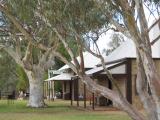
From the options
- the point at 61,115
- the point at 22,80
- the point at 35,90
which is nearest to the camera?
the point at 61,115

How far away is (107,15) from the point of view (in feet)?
55.5

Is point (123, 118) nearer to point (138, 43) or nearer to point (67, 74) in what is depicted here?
point (138, 43)

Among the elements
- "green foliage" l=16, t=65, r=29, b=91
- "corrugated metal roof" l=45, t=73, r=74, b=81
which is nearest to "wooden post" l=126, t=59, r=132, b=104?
"corrugated metal roof" l=45, t=73, r=74, b=81

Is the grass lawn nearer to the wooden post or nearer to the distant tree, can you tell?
the wooden post

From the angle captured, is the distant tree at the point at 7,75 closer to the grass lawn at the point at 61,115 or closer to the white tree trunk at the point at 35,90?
the white tree trunk at the point at 35,90

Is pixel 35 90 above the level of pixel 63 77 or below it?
below

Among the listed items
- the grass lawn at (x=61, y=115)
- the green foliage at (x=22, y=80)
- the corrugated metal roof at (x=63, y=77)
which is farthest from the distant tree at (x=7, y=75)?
the grass lawn at (x=61, y=115)

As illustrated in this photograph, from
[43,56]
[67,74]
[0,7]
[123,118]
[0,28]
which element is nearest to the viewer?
[0,7]

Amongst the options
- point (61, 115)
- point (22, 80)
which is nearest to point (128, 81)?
point (61, 115)

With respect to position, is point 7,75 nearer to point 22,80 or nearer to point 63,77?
point 22,80

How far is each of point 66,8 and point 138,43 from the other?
2789 millimetres

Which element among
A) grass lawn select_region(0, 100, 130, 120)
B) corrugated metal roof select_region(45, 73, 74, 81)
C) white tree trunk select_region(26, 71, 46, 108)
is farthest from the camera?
corrugated metal roof select_region(45, 73, 74, 81)

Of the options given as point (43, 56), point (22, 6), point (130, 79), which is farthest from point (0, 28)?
point (22, 6)

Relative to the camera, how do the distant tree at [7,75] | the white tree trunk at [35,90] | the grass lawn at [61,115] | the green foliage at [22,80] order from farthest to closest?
the green foliage at [22,80] → the distant tree at [7,75] → the white tree trunk at [35,90] → the grass lawn at [61,115]
